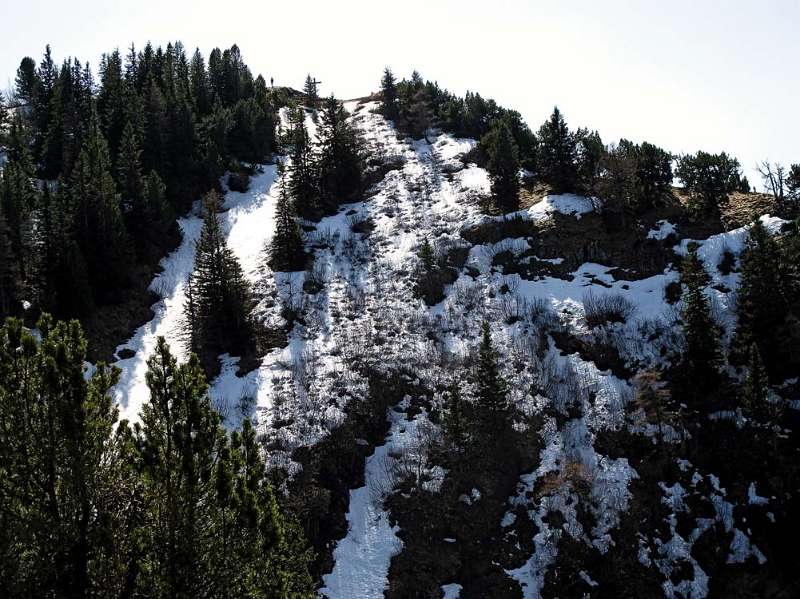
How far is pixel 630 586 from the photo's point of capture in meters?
22.0

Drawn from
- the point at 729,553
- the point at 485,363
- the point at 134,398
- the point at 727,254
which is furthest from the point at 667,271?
the point at 134,398

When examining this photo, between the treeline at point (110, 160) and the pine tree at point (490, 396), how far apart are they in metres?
27.9

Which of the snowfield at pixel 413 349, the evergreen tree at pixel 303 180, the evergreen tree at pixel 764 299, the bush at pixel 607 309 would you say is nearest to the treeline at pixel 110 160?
the snowfield at pixel 413 349

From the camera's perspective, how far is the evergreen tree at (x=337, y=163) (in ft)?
195

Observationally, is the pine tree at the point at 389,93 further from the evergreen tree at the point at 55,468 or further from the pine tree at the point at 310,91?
the evergreen tree at the point at 55,468

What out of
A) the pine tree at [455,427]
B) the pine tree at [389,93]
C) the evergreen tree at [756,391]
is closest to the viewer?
the evergreen tree at [756,391]

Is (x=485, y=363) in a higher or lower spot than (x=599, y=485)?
higher

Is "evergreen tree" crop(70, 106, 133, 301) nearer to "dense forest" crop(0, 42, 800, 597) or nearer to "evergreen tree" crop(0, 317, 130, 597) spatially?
"dense forest" crop(0, 42, 800, 597)

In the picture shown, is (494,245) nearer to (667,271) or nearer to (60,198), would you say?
(667,271)

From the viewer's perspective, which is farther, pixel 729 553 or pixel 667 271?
pixel 667 271

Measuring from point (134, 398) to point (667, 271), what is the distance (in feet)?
113

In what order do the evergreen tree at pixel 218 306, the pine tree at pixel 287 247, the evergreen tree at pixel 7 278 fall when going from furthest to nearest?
the pine tree at pixel 287 247 → the evergreen tree at pixel 218 306 → the evergreen tree at pixel 7 278

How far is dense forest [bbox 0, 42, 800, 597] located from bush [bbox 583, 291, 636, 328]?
5.5 inches

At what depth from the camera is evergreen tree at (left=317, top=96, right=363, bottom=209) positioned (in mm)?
59416
